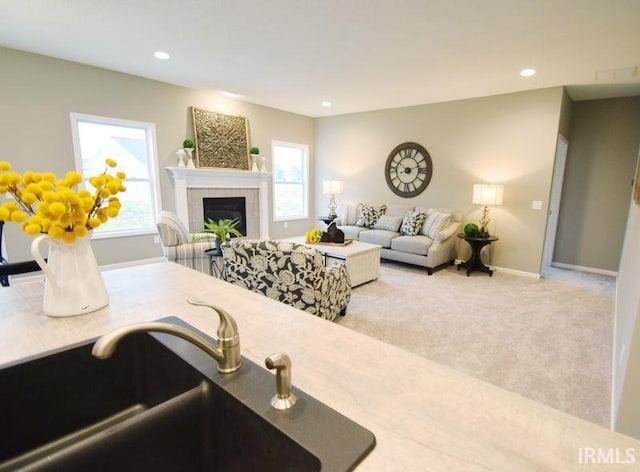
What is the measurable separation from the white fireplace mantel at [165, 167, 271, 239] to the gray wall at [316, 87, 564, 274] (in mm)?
2046

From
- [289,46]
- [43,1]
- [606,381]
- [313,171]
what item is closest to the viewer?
[606,381]

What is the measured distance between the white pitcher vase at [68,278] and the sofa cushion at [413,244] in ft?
13.9

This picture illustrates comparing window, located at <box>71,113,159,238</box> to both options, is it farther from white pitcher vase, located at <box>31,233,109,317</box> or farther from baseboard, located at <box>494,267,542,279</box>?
A: baseboard, located at <box>494,267,542,279</box>

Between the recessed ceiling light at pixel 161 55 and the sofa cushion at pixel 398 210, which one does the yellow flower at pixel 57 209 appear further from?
the sofa cushion at pixel 398 210

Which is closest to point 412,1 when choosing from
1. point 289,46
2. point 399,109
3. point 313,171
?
point 289,46

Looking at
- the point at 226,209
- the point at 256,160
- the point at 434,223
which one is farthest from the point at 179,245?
the point at 434,223

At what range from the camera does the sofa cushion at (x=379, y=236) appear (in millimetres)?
5160

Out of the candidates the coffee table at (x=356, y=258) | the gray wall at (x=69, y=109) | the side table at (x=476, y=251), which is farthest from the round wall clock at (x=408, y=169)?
the gray wall at (x=69, y=109)

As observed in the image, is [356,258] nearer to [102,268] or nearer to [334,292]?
[334,292]

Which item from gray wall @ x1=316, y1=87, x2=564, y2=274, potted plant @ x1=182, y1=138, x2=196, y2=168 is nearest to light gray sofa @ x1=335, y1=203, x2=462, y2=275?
gray wall @ x1=316, y1=87, x2=564, y2=274

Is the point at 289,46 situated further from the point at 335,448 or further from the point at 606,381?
the point at 606,381

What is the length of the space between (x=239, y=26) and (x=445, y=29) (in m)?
1.80

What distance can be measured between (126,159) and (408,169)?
4.49 metres

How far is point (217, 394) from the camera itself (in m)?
0.73
